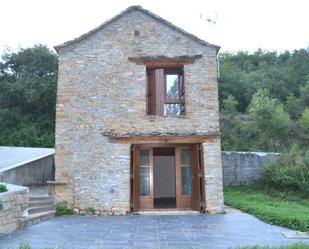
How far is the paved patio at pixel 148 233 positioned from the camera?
5.74 m

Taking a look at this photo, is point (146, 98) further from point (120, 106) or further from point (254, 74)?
point (254, 74)

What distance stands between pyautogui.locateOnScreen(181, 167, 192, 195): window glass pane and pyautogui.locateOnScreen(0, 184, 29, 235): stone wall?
4457 millimetres

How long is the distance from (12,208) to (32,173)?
5440 millimetres

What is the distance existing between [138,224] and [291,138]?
16.8 m

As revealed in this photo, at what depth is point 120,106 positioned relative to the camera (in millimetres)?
9680

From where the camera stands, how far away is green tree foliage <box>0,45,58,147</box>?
19734 millimetres

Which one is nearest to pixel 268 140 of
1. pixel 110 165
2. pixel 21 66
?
pixel 110 165

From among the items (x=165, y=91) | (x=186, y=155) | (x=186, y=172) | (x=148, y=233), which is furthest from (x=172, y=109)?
(x=148, y=233)

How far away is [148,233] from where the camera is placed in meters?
6.66

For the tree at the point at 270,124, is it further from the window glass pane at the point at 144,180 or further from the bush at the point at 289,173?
the window glass pane at the point at 144,180

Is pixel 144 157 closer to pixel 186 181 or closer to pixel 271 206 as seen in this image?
pixel 186 181

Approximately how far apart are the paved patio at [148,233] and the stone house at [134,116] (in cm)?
91

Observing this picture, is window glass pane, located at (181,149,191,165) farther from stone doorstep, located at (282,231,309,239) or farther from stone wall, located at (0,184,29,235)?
stone wall, located at (0,184,29,235)

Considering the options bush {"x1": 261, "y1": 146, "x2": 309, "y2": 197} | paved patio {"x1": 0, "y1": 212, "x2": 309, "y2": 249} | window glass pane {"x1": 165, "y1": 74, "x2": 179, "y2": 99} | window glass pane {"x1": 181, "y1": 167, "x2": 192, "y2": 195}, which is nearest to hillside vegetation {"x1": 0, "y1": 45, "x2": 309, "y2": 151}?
bush {"x1": 261, "y1": 146, "x2": 309, "y2": 197}
